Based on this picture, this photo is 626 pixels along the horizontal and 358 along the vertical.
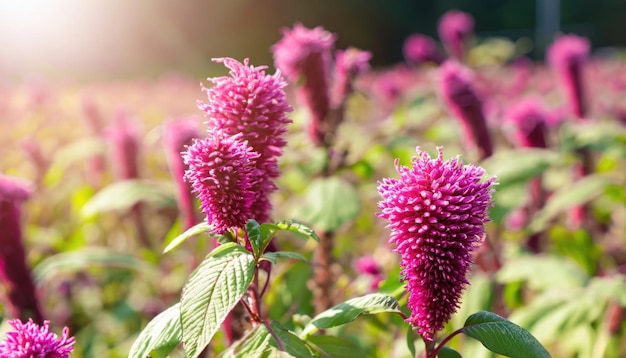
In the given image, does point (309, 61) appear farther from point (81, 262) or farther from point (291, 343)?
point (291, 343)

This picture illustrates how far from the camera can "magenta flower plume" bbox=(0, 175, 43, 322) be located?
1.58 meters

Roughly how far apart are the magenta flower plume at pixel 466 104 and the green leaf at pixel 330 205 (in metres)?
0.50

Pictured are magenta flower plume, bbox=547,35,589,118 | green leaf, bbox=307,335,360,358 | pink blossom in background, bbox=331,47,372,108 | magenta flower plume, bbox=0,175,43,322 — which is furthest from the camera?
magenta flower plume, bbox=547,35,589,118

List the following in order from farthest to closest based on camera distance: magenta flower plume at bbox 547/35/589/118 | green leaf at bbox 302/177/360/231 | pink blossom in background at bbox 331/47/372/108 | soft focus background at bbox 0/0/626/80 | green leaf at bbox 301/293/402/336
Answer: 1. soft focus background at bbox 0/0/626/80
2. magenta flower plume at bbox 547/35/589/118
3. pink blossom in background at bbox 331/47/372/108
4. green leaf at bbox 302/177/360/231
5. green leaf at bbox 301/293/402/336

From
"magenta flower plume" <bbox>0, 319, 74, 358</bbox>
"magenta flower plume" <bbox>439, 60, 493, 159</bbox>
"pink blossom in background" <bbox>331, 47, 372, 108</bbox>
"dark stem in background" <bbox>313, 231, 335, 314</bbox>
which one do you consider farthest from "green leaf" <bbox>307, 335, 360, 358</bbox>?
"magenta flower plume" <bbox>439, 60, 493, 159</bbox>

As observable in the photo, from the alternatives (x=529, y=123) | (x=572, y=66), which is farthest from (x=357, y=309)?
(x=572, y=66)

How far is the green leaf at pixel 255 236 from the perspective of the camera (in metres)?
0.94

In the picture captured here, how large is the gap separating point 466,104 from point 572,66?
0.93 meters

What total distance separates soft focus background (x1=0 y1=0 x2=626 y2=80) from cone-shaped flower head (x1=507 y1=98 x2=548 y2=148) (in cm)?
1316

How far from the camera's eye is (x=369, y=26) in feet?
73.1

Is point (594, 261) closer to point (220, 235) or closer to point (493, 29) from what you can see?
point (220, 235)

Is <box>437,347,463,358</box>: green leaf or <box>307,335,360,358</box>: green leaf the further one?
<box>307,335,360,358</box>: green leaf

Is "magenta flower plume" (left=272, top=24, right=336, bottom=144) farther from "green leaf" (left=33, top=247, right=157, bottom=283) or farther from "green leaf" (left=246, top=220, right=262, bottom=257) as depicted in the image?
"green leaf" (left=246, top=220, right=262, bottom=257)

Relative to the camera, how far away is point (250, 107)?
99 cm
